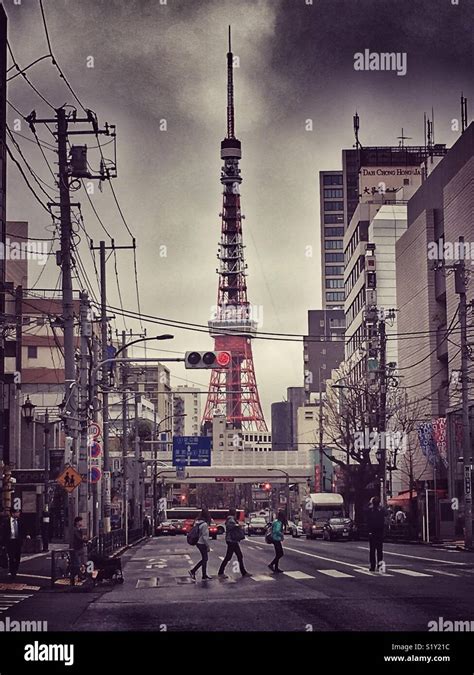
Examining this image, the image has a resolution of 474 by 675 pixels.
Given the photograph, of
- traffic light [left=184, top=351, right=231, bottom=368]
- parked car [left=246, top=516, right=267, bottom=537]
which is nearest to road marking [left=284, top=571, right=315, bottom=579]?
traffic light [left=184, top=351, right=231, bottom=368]

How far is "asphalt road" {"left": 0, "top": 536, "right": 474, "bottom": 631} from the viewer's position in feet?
69.4

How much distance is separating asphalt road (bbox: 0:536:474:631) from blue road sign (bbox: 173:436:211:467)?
48.9 metres

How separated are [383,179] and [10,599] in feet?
447

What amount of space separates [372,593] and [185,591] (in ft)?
18.7

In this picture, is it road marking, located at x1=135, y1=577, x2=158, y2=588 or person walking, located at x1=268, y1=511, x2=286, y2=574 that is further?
person walking, located at x1=268, y1=511, x2=286, y2=574

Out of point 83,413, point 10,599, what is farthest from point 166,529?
point 10,599

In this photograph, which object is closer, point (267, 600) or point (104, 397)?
point (267, 600)

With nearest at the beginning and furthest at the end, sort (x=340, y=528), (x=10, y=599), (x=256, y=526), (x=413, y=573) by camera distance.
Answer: (x=10, y=599) < (x=413, y=573) < (x=340, y=528) < (x=256, y=526)

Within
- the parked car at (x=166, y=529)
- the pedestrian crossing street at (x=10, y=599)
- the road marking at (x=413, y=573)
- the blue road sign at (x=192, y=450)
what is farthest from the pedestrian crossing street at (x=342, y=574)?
the parked car at (x=166, y=529)

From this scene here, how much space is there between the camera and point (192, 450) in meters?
91.9

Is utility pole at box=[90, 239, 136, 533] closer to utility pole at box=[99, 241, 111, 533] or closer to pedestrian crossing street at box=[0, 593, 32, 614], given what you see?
utility pole at box=[99, 241, 111, 533]

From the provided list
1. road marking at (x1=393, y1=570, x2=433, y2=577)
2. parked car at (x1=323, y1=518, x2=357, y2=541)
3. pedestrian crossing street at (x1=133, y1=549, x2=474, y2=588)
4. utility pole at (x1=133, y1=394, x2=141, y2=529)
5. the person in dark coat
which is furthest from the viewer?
utility pole at (x1=133, y1=394, x2=141, y2=529)

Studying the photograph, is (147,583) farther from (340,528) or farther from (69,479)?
(340,528)
